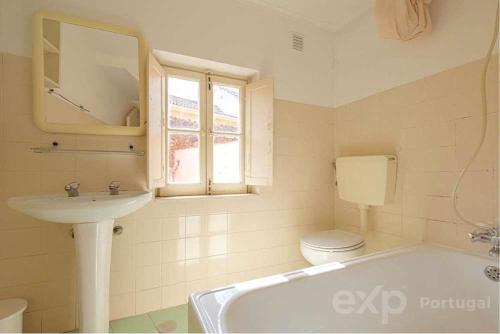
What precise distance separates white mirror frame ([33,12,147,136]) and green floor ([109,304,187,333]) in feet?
3.72

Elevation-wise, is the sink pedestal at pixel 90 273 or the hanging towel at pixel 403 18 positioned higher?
the hanging towel at pixel 403 18

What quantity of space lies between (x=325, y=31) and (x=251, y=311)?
2.24 meters

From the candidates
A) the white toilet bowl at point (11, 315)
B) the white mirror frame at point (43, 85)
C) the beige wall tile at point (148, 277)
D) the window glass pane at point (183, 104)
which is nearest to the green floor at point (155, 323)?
the beige wall tile at point (148, 277)

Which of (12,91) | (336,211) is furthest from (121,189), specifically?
(336,211)

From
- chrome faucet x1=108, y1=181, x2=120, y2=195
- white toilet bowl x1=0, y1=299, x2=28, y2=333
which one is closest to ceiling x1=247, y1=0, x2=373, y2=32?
chrome faucet x1=108, y1=181, x2=120, y2=195

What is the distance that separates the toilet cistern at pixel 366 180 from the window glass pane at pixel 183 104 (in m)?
1.19

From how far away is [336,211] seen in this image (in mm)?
2195

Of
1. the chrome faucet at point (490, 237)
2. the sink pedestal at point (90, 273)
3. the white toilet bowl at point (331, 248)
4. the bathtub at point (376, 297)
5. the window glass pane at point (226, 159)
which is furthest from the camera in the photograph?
the window glass pane at point (226, 159)

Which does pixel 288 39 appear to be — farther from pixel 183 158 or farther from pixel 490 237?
pixel 490 237

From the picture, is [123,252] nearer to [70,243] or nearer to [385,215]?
[70,243]

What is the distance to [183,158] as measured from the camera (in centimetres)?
188

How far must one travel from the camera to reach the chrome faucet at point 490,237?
3.45 feet

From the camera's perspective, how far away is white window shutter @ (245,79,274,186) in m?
1.81

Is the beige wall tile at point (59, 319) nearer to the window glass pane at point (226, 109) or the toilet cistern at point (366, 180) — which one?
the window glass pane at point (226, 109)
